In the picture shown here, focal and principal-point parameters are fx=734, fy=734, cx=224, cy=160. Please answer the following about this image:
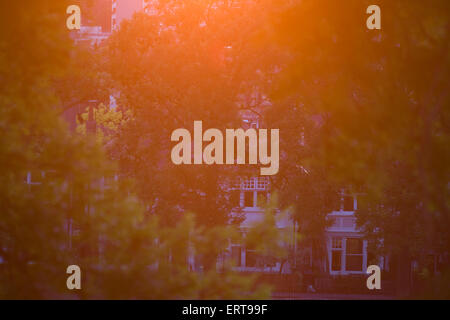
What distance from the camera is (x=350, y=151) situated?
9.63 m

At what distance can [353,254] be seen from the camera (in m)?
38.1

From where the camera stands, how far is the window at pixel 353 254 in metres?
36.7

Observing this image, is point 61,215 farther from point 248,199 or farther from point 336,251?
point 336,251

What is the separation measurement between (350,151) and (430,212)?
1301 millimetres

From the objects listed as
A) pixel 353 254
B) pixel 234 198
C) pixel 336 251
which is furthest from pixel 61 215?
pixel 353 254

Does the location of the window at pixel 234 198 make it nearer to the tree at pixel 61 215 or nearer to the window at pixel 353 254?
the tree at pixel 61 215

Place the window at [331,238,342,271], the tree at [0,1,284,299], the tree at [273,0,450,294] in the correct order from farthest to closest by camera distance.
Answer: the window at [331,238,342,271]
the tree at [273,0,450,294]
the tree at [0,1,284,299]

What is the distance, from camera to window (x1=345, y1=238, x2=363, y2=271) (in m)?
36.7

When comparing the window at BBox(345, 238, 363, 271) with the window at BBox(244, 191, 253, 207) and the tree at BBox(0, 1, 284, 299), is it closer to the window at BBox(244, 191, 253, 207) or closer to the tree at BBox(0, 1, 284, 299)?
the window at BBox(244, 191, 253, 207)

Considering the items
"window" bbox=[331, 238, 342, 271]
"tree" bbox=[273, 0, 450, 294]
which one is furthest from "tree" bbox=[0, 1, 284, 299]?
"window" bbox=[331, 238, 342, 271]

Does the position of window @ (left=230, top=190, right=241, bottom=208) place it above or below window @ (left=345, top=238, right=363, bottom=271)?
above

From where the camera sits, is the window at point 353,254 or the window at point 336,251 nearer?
the window at point 353,254

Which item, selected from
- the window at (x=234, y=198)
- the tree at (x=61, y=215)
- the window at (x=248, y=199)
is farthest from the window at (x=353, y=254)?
the tree at (x=61, y=215)
